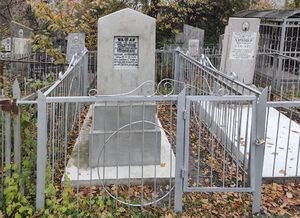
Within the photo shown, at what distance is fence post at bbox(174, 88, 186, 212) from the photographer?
14.5ft

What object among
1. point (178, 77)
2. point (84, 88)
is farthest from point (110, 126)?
point (178, 77)

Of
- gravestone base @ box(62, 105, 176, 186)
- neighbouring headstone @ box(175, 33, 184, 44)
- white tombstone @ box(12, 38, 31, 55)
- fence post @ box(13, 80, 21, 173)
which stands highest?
neighbouring headstone @ box(175, 33, 184, 44)

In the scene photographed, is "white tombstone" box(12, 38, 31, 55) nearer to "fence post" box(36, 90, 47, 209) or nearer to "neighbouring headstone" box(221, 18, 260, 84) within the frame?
"neighbouring headstone" box(221, 18, 260, 84)

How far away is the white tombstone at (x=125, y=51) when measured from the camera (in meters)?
5.48

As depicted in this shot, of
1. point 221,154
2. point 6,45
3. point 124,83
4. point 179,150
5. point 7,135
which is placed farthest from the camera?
point 6,45

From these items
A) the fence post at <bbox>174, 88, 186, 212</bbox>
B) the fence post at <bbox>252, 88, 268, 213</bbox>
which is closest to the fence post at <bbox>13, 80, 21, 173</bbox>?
the fence post at <bbox>174, 88, 186, 212</bbox>

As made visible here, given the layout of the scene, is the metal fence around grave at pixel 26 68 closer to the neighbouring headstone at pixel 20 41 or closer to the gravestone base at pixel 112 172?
the neighbouring headstone at pixel 20 41

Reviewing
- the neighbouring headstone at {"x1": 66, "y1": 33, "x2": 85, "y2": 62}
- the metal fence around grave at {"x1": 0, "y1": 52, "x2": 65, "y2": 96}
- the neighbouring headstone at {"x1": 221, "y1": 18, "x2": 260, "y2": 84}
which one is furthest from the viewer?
the neighbouring headstone at {"x1": 66, "y1": 33, "x2": 85, "y2": 62}

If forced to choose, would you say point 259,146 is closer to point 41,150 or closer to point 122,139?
point 122,139

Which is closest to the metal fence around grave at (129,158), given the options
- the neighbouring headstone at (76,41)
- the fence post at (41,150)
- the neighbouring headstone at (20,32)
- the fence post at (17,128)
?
the fence post at (41,150)

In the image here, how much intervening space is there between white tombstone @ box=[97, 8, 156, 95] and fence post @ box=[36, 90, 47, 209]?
1.55m

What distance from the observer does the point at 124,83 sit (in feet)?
19.0

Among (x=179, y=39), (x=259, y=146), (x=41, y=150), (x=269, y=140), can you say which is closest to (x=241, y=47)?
(x=269, y=140)

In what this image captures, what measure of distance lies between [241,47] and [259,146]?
5.37 m
